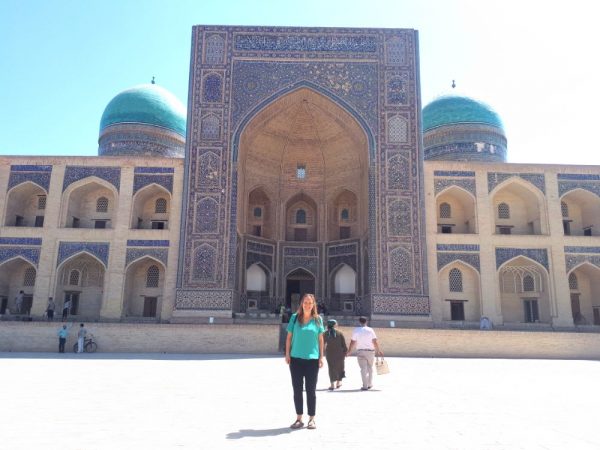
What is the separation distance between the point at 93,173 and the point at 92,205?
51.8 inches

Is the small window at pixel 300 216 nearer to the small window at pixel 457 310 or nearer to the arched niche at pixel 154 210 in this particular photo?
the arched niche at pixel 154 210

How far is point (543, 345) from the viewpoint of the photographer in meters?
11.1

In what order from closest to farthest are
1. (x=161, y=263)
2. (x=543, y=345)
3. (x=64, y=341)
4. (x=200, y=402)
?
(x=200, y=402) < (x=64, y=341) < (x=543, y=345) < (x=161, y=263)

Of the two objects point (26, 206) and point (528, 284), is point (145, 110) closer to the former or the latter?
point (26, 206)

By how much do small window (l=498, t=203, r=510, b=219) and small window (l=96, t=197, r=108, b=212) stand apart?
12.6 meters

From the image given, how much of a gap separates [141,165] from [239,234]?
360 cm

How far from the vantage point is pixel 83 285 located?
15.8m

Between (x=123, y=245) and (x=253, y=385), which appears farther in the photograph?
(x=123, y=245)

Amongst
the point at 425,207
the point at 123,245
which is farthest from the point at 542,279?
the point at 123,245

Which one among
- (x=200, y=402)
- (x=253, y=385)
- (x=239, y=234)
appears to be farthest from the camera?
(x=239, y=234)

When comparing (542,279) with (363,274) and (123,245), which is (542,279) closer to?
(363,274)

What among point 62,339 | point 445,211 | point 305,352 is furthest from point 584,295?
point 305,352

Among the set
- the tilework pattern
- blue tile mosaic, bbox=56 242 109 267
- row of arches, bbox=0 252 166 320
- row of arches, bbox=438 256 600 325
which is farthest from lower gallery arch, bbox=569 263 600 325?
the tilework pattern

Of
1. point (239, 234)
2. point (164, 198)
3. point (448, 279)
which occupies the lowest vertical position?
point (448, 279)
